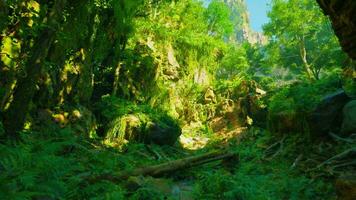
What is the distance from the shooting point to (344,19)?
4922 mm

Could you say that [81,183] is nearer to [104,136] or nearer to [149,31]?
[104,136]

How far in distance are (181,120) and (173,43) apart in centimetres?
517

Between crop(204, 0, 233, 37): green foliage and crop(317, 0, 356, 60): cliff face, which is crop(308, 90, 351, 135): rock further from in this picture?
crop(204, 0, 233, 37): green foliage

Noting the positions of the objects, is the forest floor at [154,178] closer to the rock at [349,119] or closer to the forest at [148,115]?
the forest at [148,115]

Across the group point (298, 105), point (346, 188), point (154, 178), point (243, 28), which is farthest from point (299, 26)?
point (243, 28)

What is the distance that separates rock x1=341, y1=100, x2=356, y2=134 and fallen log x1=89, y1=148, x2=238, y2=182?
9.64 ft

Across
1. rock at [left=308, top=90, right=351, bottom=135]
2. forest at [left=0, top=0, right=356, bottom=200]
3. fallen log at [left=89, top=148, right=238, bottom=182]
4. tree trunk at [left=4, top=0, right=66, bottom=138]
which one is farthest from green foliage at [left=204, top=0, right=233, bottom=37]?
tree trunk at [left=4, top=0, right=66, bottom=138]

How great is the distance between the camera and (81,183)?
5.76 m

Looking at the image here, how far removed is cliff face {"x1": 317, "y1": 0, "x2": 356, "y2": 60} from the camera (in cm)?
473

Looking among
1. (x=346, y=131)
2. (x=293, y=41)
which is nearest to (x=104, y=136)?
(x=346, y=131)

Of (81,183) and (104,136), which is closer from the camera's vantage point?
(81,183)

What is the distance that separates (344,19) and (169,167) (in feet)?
16.8

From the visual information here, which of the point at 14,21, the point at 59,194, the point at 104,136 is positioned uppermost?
the point at 14,21

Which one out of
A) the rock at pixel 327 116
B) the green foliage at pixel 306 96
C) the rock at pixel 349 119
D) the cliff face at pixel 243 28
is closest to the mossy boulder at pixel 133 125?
the green foliage at pixel 306 96
